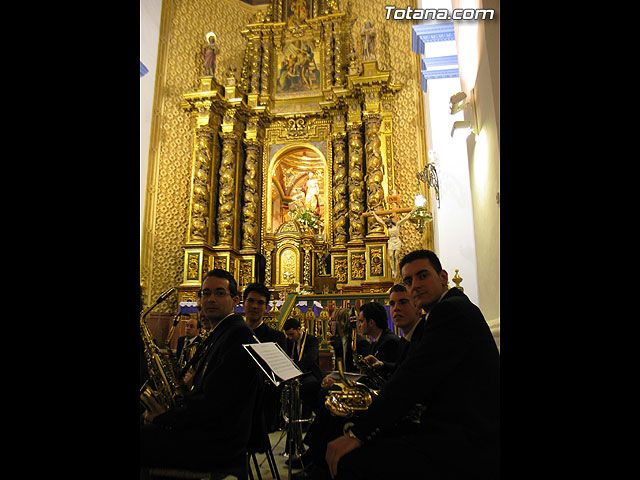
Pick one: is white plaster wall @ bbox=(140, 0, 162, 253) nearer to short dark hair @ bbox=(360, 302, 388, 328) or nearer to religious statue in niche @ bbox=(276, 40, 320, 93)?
religious statue in niche @ bbox=(276, 40, 320, 93)

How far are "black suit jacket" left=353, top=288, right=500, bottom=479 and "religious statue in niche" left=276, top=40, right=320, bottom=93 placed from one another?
12.5 meters

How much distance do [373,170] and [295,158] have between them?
3.31m

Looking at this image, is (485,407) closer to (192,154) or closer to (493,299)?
(493,299)

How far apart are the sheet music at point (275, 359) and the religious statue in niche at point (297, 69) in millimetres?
11958

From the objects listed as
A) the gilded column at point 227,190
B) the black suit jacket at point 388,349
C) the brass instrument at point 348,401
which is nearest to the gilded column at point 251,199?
the gilded column at point 227,190

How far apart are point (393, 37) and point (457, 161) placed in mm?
7142

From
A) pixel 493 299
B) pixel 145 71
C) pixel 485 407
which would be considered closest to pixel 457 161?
pixel 493 299

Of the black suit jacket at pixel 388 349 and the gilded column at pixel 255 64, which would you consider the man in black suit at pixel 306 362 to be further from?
the gilded column at pixel 255 64

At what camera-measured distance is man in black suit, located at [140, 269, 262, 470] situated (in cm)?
204

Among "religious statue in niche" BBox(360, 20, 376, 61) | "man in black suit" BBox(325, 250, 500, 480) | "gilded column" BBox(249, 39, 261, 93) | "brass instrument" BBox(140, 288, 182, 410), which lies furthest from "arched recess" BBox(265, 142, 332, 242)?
"man in black suit" BBox(325, 250, 500, 480)

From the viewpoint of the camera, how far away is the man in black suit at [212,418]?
6.70ft

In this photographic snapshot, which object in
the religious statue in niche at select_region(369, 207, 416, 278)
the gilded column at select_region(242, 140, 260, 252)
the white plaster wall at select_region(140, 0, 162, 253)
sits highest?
the white plaster wall at select_region(140, 0, 162, 253)

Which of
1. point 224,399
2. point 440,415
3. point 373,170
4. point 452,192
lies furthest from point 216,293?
point 373,170
